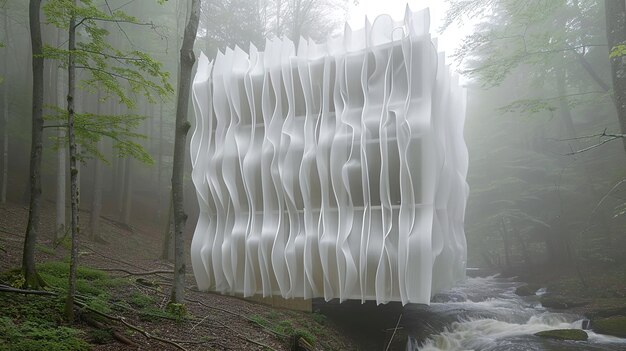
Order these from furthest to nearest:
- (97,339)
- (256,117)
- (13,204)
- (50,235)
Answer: (13,204)
(50,235)
(256,117)
(97,339)

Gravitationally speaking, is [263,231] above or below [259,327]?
above

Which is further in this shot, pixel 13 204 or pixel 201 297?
pixel 13 204

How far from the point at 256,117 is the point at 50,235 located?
9087 millimetres

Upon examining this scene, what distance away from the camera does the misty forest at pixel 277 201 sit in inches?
276

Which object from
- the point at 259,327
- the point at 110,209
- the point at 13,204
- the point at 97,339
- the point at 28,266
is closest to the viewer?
the point at 97,339

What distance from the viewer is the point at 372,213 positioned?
11.0 meters

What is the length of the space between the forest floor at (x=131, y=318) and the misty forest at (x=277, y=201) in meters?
0.05

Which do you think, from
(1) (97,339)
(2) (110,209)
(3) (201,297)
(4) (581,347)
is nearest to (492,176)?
(4) (581,347)

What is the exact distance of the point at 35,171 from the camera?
22.1 ft

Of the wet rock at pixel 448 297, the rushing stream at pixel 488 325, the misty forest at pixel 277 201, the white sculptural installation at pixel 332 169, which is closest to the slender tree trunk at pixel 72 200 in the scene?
the misty forest at pixel 277 201

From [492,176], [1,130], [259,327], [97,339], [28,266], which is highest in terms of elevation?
[1,130]

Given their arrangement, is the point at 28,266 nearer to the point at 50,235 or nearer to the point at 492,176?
the point at 50,235

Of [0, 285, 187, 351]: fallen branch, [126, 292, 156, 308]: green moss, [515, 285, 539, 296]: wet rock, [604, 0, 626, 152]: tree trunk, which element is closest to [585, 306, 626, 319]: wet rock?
[515, 285, 539, 296]: wet rock

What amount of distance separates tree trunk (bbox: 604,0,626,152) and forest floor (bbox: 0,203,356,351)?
9.62m
